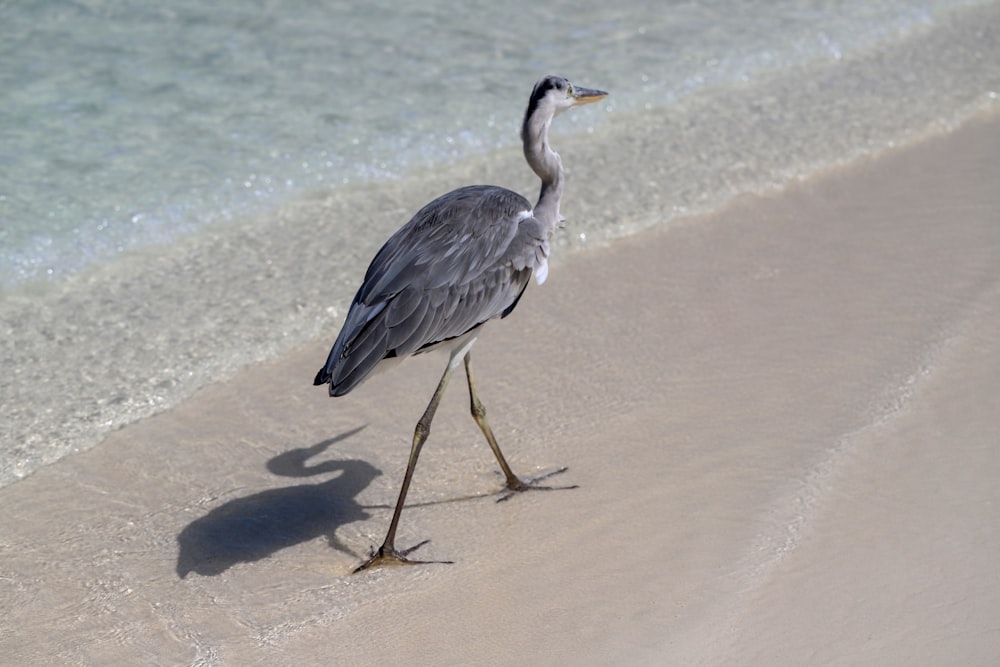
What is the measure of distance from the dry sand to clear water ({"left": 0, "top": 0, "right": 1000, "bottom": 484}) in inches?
19.6

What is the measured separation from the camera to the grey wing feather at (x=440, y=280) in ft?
13.3

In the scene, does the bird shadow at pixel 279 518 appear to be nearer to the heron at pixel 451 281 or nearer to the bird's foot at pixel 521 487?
the heron at pixel 451 281

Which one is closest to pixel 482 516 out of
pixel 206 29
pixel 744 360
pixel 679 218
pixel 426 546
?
pixel 426 546

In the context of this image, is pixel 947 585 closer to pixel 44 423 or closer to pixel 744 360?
pixel 744 360

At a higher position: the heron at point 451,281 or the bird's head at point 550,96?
the bird's head at point 550,96

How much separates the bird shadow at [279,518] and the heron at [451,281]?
0.30 metres

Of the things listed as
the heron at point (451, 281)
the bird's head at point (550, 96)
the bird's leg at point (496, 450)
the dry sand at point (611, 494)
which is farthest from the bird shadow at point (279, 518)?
the bird's head at point (550, 96)

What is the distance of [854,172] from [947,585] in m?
3.59

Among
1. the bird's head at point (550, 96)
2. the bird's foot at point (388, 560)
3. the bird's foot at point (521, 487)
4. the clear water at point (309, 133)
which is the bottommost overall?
the bird's foot at point (388, 560)

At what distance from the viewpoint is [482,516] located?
13.9 ft

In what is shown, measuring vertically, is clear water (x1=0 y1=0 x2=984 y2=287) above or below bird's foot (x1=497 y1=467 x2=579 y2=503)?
above

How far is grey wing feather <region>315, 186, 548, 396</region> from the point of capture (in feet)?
13.3

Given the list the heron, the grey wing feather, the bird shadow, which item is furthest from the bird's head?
the bird shadow

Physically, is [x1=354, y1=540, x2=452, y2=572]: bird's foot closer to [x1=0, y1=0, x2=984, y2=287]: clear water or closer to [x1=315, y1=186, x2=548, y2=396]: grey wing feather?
[x1=315, y1=186, x2=548, y2=396]: grey wing feather
